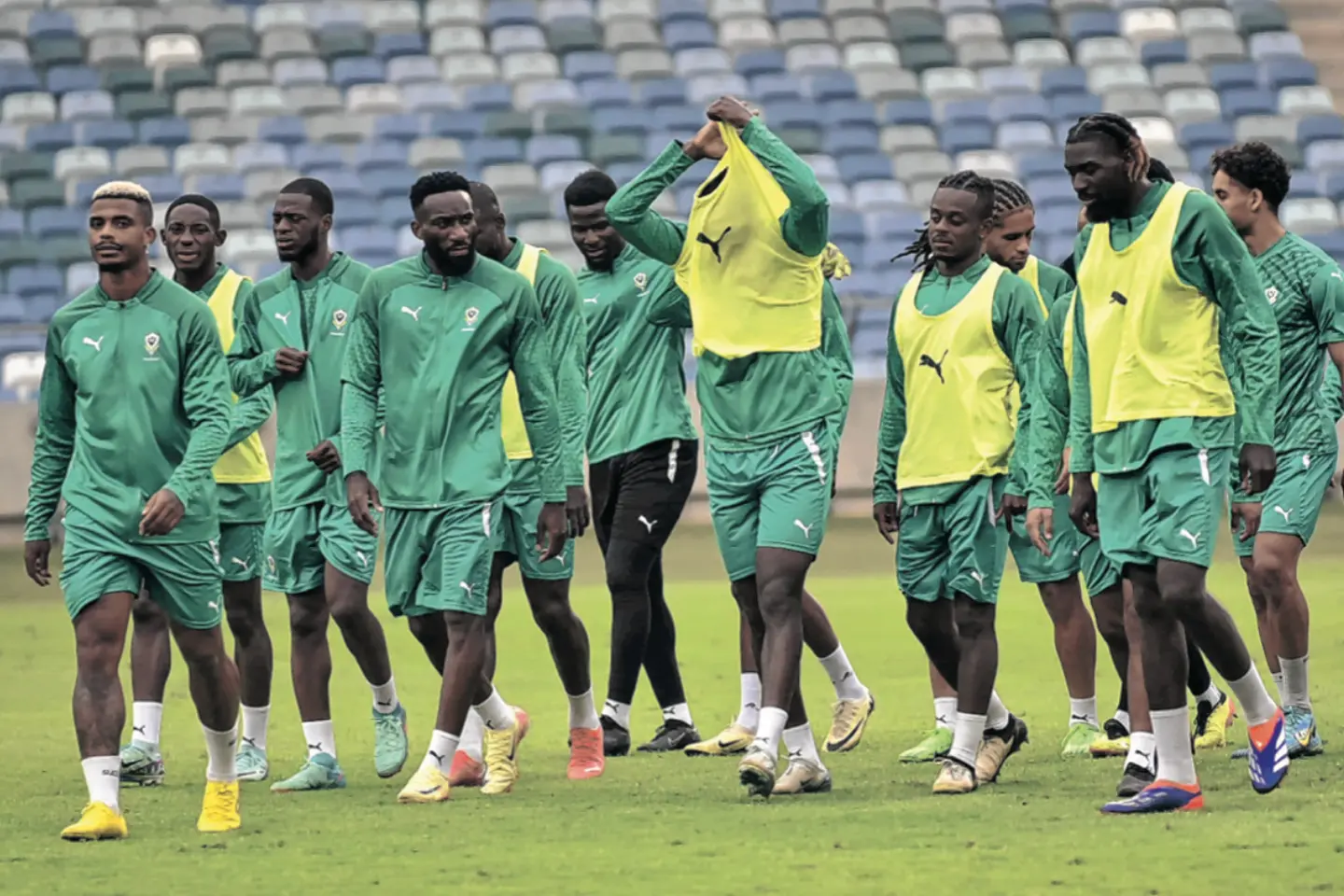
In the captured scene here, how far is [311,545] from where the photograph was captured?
9633 millimetres

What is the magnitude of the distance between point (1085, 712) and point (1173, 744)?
7.59 feet

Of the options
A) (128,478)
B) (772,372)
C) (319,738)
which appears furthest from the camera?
(319,738)

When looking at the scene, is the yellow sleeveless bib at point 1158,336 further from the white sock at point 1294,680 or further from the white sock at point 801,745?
the white sock at point 1294,680

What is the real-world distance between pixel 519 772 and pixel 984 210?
116 inches

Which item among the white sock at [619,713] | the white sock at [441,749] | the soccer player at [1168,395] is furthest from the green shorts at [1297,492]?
the white sock at [441,749]

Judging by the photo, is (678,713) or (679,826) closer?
(679,826)

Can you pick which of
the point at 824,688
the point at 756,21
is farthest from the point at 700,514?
the point at 824,688

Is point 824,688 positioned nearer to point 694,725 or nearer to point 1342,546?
point 694,725

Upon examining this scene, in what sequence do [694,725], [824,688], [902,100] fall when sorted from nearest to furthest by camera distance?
1. [694,725]
2. [824,688]
3. [902,100]

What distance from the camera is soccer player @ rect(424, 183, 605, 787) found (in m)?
9.51

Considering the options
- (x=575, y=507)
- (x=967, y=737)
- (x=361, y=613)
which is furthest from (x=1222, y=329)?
(x=361, y=613)

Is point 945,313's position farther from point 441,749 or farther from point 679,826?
point 441,749

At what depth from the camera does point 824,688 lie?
1276 cm

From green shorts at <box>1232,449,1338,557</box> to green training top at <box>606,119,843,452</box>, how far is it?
1.86m
